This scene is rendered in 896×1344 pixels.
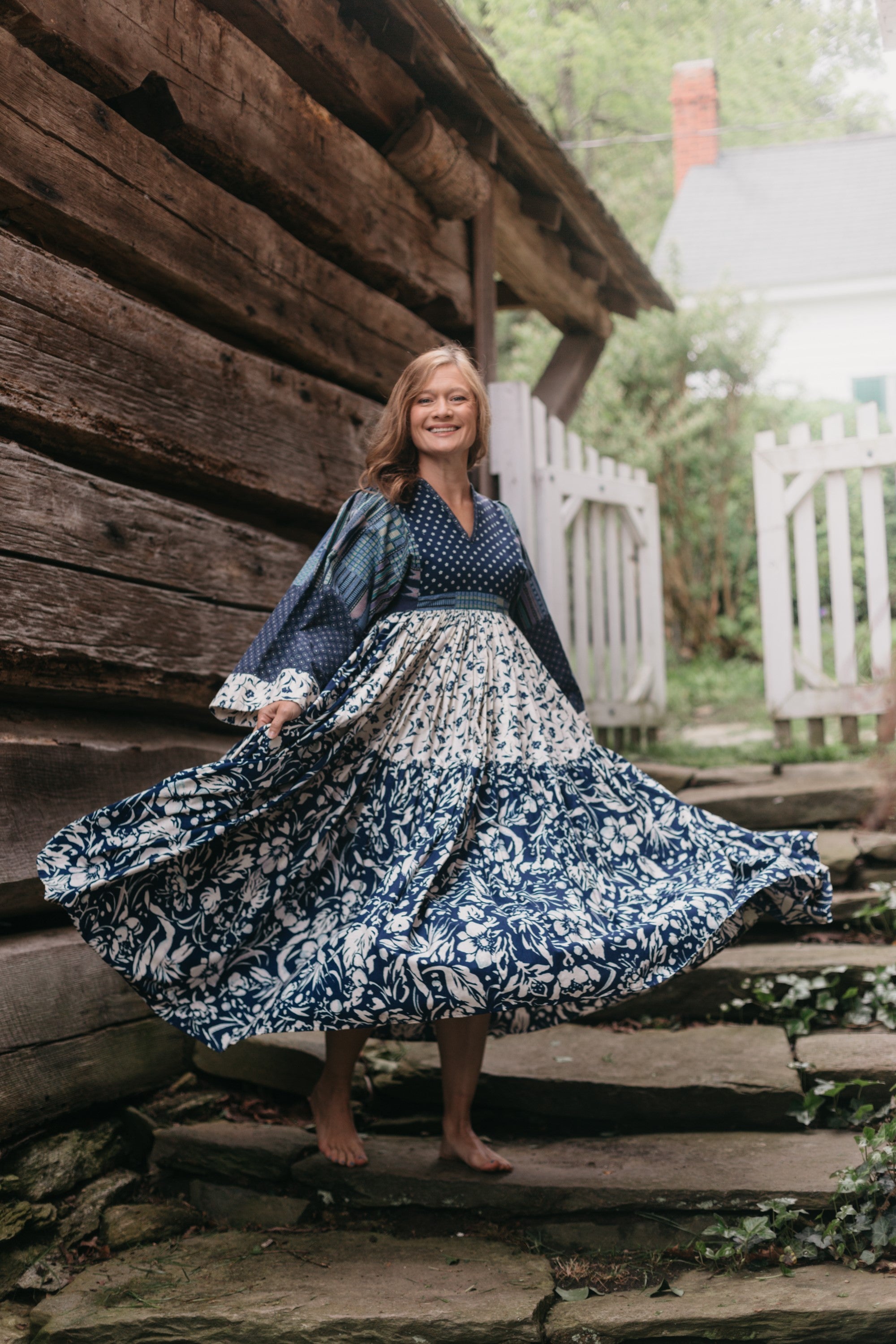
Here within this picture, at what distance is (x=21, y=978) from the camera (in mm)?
2572

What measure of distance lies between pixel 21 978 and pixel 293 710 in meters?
0.86

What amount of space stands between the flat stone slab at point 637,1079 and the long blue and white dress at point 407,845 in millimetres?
168

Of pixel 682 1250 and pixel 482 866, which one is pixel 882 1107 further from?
pixel 482 866

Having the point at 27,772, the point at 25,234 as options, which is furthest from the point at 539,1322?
the point at 25,234

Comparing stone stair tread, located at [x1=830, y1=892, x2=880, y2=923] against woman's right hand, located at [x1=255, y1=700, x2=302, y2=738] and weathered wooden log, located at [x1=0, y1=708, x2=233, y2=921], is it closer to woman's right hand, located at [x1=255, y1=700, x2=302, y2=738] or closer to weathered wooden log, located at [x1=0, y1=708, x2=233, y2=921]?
woman's right hand, located at [x1=255, y1=700, x2=302, y2=738]

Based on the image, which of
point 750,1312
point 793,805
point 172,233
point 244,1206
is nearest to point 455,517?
point 172,233

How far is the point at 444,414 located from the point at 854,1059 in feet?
6.35

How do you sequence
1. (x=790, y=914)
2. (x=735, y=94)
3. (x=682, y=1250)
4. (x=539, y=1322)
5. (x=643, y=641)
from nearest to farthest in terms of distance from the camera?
(x=539, y=1322) → (x=682, y=1250) → (x=790, y=914) → (x=643, y=641) → (x=735, y=94)

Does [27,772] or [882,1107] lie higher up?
[27,772]

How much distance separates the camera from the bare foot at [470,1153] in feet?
8.69

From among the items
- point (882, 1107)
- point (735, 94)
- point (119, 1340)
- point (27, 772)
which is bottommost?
point (119, 1340)

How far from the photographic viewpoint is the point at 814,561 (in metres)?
5.84

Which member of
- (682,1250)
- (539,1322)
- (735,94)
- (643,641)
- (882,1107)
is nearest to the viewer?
(539,1322)

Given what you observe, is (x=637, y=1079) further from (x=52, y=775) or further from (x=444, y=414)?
(x=444, y=414)
